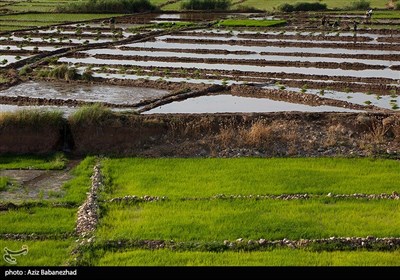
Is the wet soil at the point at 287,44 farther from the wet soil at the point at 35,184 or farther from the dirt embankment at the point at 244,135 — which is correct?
the wet soil at the point at 35,184

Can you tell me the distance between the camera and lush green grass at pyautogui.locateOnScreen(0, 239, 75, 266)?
29.1 feet

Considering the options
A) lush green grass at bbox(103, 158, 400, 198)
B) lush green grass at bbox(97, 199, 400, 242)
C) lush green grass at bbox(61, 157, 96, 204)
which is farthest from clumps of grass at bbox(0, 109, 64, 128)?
lush green grass at bbox(97, 199, 400, 242)

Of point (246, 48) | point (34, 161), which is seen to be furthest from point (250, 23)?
point (34, 161)

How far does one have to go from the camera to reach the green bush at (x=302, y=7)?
4088cm

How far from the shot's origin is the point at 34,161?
13898mm

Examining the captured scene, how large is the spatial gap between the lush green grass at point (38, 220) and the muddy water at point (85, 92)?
8340 millimetres

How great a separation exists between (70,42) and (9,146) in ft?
52.1

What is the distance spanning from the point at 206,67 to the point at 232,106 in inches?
246

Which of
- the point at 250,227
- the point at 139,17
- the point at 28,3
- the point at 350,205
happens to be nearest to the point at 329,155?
the point at 350,205

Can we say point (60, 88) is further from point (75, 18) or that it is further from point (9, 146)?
point (75, 18)

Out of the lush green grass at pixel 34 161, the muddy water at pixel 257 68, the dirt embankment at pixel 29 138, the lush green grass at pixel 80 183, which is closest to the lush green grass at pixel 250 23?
the muddy water at pixel 257 68

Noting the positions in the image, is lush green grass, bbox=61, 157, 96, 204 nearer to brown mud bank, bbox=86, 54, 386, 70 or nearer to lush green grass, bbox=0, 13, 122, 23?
brown mud bank, bbox=86, 54, 386, 70

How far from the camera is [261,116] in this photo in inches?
620

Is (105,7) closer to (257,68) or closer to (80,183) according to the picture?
(257,68)
